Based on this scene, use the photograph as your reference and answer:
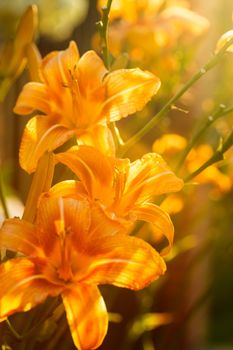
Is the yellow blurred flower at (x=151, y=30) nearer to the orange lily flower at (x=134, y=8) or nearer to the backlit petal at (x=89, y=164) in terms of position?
the orange lily flower at (x=134, y=8)

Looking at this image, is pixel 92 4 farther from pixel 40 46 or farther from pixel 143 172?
pixel 143 172

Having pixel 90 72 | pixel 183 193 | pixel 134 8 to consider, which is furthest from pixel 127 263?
pixel 134 8

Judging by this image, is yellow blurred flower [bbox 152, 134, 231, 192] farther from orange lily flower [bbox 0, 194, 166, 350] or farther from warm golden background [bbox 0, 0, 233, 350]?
orange lily flower [bbox 0, 194, 166, 350]

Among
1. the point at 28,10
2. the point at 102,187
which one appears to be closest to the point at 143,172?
the point at 102,187

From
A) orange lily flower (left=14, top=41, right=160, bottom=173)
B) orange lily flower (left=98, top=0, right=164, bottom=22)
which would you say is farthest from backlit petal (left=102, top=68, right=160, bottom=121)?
orange lily flower (left=98, top=0, right=164, bottom=22)

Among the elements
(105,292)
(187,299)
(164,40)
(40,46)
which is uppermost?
(164,40)

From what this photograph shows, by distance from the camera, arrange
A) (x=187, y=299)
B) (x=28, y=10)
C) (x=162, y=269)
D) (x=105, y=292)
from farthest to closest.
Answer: (x=187, y=299)
(x=105, y=292)
(x=28, y=10)
(x=162, y=269)

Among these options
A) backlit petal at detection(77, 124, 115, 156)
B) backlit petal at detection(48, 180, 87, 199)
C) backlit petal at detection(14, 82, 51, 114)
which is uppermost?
backlit petal at detection(14, 82, 51, 114)

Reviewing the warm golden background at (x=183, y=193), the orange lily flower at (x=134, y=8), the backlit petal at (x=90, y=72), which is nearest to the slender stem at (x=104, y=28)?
the backlit petal at (x=90, y=72)
